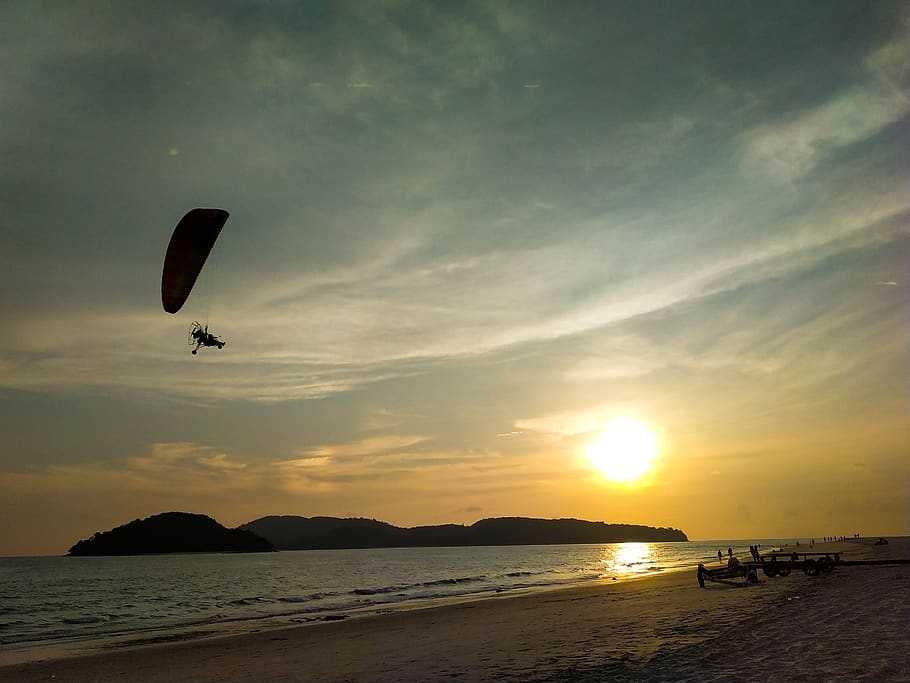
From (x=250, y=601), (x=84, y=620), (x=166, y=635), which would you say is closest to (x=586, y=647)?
(x=166, y=635)

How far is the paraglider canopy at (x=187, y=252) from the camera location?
18750 millimetres

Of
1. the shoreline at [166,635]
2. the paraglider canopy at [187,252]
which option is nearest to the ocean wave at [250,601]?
the shoreline at [166,635]

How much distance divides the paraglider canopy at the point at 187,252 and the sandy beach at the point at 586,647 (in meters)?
11.5

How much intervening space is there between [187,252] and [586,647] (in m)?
17.0

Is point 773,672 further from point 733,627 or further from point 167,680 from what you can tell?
point 167,680

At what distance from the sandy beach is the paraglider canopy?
11.5 metres

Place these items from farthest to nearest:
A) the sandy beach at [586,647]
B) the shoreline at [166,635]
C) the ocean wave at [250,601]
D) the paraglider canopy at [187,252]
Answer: the ocean wave at [250,601]
the shoreline at [166,635]
the paraglider canopy at [187,252]
the sandy beach at [586,647]

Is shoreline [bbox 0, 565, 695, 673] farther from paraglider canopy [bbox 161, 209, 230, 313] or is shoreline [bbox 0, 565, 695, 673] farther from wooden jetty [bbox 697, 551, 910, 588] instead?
wooden jetty [bbox 697, 551, 910, 588]

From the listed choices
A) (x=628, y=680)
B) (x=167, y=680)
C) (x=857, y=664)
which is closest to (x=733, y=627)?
(x=857, y=664)

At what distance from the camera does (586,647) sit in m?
16.8

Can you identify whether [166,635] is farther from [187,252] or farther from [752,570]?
[752,570]

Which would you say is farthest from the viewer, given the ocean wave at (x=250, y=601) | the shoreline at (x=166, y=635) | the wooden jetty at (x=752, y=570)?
the ocean wave at (x=250, y=601)

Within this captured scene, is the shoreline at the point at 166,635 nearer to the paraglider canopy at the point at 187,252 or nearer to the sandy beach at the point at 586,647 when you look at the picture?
the sandy beach at the point at 586,647

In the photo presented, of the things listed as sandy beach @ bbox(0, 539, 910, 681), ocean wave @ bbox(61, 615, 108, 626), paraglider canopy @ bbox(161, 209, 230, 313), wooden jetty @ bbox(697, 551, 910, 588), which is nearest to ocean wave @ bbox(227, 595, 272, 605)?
ocean wave @ bbox(61, 615, 108, 626)
